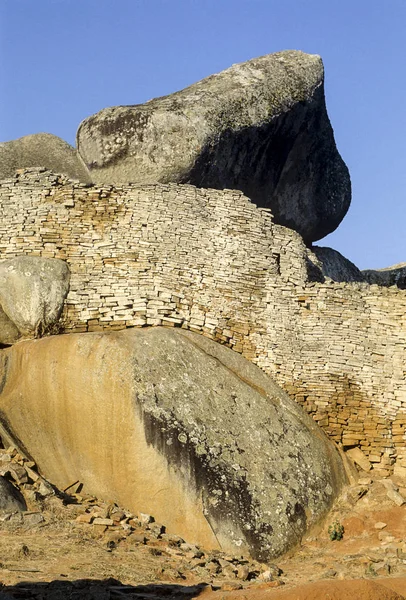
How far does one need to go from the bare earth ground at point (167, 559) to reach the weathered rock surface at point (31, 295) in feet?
9.08

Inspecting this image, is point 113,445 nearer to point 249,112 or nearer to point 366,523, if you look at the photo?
point 366,523

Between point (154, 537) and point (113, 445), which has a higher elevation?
point (113, 445)

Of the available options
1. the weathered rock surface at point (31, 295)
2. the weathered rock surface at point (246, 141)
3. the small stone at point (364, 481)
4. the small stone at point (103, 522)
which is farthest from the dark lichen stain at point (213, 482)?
the weathered rock surface at point (246, 141)

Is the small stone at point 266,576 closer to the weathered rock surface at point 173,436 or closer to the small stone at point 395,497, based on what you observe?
the weathered rock surface at point 173,436

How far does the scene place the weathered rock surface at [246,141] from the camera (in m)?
22.5

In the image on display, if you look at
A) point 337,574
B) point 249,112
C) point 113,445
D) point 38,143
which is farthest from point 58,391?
point 249,112

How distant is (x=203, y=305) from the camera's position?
19.3m

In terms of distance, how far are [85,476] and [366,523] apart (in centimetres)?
468

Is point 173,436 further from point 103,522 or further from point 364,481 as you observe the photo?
point 364,481

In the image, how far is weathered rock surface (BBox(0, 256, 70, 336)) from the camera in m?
18.7

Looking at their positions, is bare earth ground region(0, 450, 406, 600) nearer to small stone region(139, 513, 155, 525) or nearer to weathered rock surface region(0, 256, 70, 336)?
small stone region(139, 513, 155, 525)

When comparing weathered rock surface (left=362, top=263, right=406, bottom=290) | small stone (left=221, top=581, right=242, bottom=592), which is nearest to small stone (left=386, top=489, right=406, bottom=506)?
small stone (left=221, top=581, right=242, bottom=592)

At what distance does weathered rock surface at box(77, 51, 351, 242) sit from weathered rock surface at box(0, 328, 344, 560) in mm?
5548

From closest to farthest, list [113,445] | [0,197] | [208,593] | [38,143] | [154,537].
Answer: [208,593] < [154,537] < [113,445] < [0,197] < [38,143]
